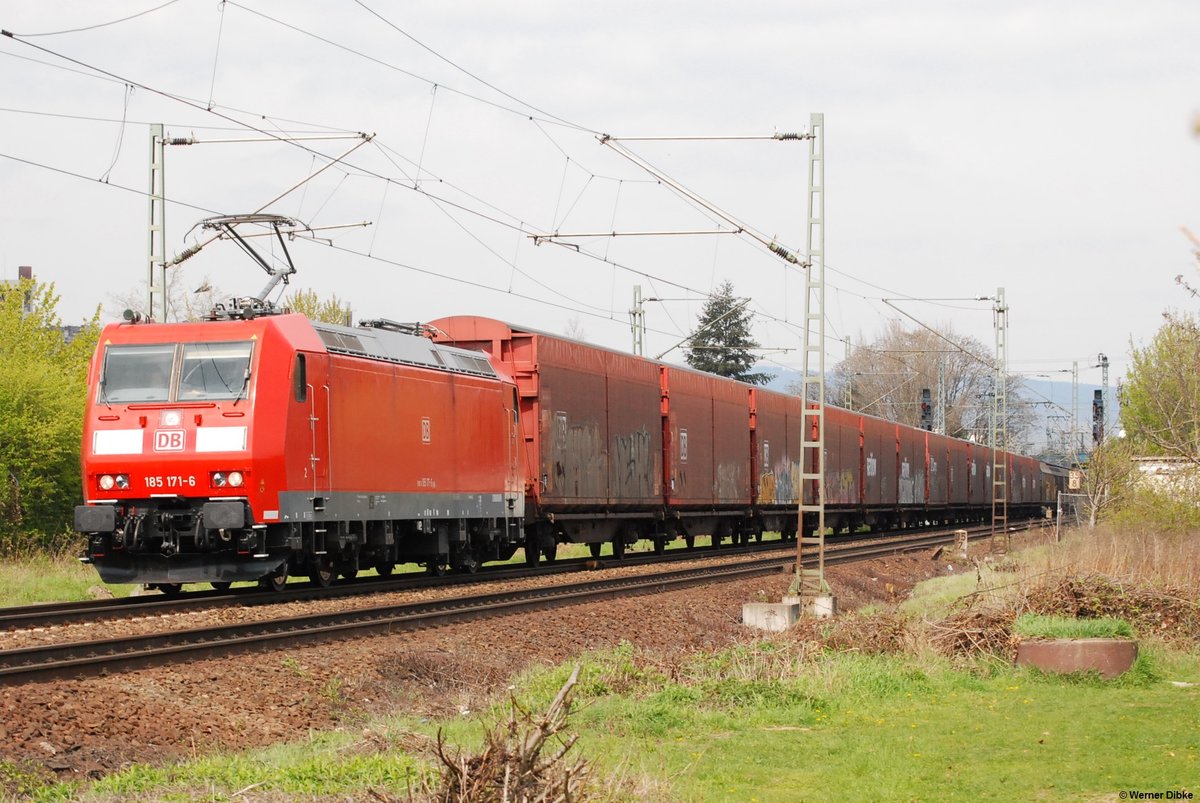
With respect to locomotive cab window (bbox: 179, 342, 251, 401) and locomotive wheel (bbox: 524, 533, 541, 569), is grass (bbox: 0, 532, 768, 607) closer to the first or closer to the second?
locomotive wheel (bbox: 524, 533, 541, 569)

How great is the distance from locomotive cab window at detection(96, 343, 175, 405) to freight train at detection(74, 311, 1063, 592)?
22 mm

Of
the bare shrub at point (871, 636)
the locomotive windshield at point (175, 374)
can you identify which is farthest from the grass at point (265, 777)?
the locomotive windshield at point (175, 374)

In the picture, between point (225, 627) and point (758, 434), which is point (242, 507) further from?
point (758, 434)

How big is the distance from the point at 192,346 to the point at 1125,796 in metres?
13.4

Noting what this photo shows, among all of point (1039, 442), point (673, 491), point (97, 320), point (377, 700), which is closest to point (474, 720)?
point (377, 700)

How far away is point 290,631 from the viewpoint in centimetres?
1445

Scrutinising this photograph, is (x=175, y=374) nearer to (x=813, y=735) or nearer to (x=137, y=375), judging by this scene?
(x=137, y=375)

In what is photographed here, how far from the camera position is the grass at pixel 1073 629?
13.2m

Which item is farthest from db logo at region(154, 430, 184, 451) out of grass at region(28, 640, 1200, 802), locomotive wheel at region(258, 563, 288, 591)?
grass at region(28, 640, 1200, 802)

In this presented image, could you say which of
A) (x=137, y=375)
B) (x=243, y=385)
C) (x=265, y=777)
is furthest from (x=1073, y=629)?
(x=137, y=375)

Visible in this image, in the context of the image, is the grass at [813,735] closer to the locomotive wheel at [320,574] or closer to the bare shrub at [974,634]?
the bare shrub at [974,634]

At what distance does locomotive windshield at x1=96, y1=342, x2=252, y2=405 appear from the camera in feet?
57.4

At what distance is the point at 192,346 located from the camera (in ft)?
58.3

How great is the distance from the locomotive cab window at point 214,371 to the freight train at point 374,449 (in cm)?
3
